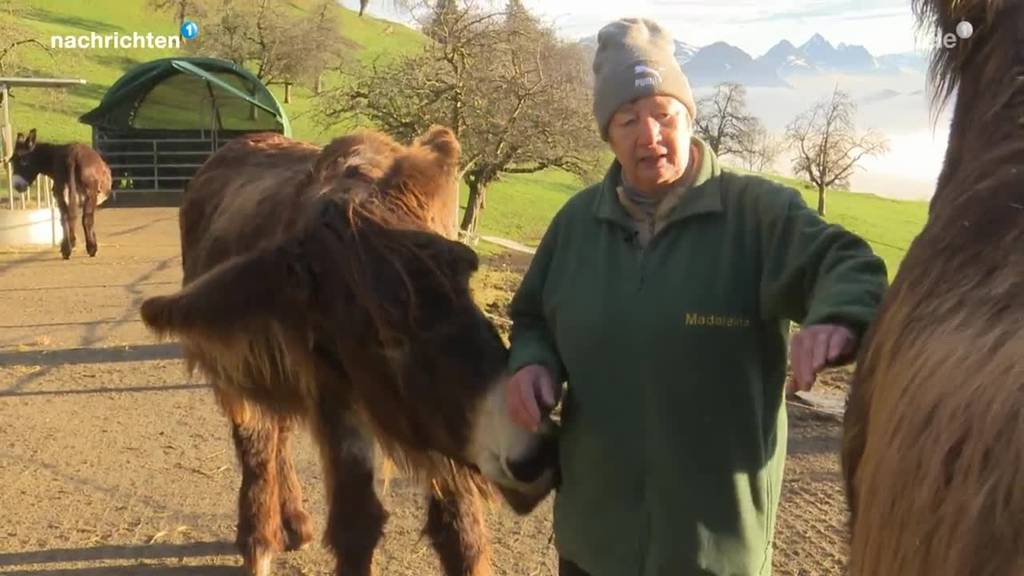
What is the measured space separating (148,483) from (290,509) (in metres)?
1.26

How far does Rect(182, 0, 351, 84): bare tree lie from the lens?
137 ft

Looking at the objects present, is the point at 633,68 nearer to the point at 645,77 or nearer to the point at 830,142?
the point at 645,77

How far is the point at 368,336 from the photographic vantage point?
270cm

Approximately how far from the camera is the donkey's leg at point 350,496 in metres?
3.20

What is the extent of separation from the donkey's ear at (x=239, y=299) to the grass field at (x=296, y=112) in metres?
12.5

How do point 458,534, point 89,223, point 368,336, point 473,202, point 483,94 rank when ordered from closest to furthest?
point 368,336 → point 458,534 → point 89,223 → point 483,94 → point 473,202

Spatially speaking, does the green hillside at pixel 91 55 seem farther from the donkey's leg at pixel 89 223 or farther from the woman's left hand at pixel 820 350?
the woman's left hand at pixel 820 350

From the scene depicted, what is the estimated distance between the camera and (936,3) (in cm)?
190

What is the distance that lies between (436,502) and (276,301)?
112 centimetres

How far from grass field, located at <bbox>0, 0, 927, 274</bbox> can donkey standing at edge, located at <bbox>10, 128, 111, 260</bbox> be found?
6.46 meters

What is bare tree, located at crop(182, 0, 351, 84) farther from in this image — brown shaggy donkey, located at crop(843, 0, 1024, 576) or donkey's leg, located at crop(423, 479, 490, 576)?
brown shaggy donkey, located at crop(843, 0, 1024, 576)

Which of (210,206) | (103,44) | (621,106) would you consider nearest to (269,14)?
(103,44)

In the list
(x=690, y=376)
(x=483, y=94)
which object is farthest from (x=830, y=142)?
(x=690, y=376)

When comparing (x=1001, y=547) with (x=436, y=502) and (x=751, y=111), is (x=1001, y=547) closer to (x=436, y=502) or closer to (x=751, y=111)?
(x=436, y=502)
